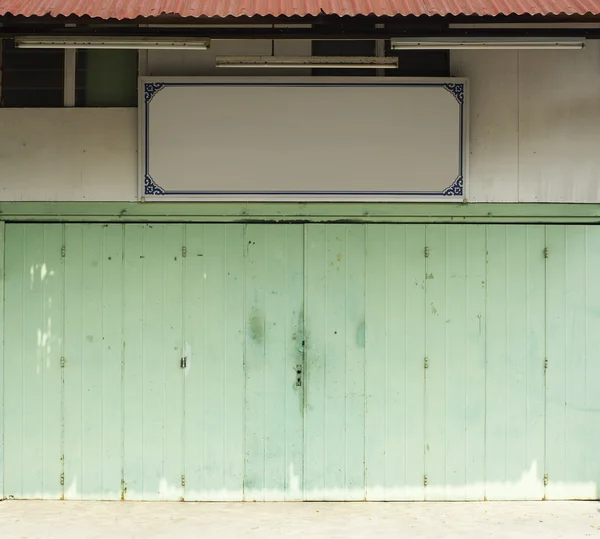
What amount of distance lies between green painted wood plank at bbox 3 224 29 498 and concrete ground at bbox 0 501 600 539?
0.32m

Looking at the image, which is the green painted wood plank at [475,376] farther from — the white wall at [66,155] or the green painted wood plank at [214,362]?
the white wall at [66,155]

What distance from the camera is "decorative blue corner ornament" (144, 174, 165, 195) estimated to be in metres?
5.83

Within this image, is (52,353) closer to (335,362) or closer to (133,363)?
(133,363)

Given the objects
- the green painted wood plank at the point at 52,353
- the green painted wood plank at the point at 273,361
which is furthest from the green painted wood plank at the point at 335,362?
the green painted wood plank at the point at 52,353

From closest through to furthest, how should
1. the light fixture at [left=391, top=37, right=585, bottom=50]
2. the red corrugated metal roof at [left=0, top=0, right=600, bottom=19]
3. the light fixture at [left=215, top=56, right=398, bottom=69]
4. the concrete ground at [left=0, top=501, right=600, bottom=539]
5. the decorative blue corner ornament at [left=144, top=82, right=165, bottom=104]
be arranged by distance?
1. the red corrugated metal roof at [left=0, top=0, right=600, bottom=19]
2. the light fixture at [left=391, top=37, right=585, bottom=50]
3. the concrete ground at [left=0, top=501, right=600, bottom=539]
4. the light fixture at [left=215, top=56, right=398, bottom=69]
5. the decorative blue corner ornament at [left=144, top=82, right=165, bottom=104]

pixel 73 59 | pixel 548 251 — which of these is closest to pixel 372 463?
pixel 548 251

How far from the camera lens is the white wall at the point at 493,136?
5902mm

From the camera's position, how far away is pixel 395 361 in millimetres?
5953

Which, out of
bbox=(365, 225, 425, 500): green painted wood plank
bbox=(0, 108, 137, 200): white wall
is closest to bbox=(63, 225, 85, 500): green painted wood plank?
bbox=(0, 108, 137, 200): white wall

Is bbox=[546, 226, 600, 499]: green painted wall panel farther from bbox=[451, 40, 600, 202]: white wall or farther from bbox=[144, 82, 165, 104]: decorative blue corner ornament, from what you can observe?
bbox=[144, 82, 165, 104]: decorative blue corner ornament

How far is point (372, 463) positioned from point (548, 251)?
8.46 feet

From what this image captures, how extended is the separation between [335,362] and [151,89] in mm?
3030

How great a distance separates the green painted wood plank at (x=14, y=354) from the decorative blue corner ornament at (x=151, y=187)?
1251mm

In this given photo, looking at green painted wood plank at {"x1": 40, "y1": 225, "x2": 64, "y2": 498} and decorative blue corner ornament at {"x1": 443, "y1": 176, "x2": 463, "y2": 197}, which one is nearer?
decorative blue corner ornament at {"x1": 443, "y1": 176, "x2": 463, "y2": 197}
